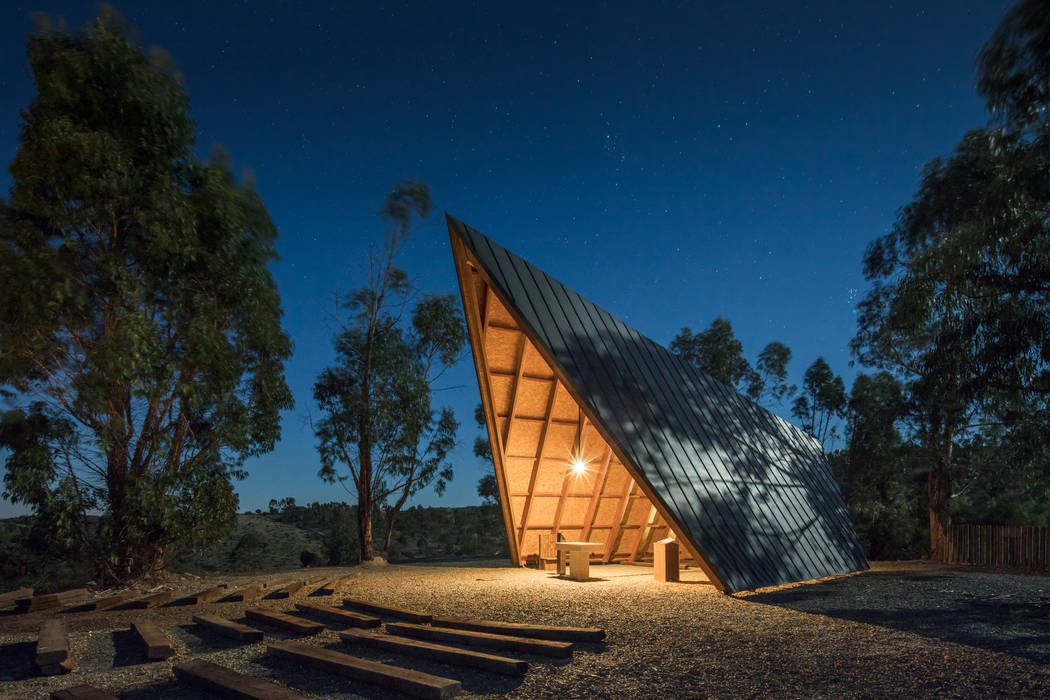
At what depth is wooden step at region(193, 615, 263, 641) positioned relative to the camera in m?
5.36

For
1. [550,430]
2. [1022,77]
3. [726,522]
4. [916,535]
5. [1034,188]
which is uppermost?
[1022,77]

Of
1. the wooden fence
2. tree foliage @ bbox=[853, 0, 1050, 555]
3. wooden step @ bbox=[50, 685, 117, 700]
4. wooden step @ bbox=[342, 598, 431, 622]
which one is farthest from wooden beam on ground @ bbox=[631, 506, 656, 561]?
wooden step @ bbox=[50, 685, 117, 700]

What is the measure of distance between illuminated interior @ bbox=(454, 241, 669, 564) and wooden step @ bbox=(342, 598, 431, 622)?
15.1 feet

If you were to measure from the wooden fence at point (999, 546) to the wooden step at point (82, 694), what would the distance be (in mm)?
18323

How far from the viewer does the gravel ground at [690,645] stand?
157 inches

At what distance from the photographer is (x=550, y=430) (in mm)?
11906

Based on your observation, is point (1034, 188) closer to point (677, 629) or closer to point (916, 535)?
point (677, 629)

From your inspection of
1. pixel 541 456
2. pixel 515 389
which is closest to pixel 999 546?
pixel 541 456

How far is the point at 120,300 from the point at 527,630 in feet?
27.5

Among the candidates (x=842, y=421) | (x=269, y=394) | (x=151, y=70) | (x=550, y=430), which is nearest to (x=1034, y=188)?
(x=550, y=430)

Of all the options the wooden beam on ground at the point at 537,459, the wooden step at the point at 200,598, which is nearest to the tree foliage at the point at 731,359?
the wooden beam on ground at the point at 537,459

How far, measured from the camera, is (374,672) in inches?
158

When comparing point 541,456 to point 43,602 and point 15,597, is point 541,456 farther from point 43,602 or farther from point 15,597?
point 15,597

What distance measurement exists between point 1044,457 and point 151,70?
62.6 ft
